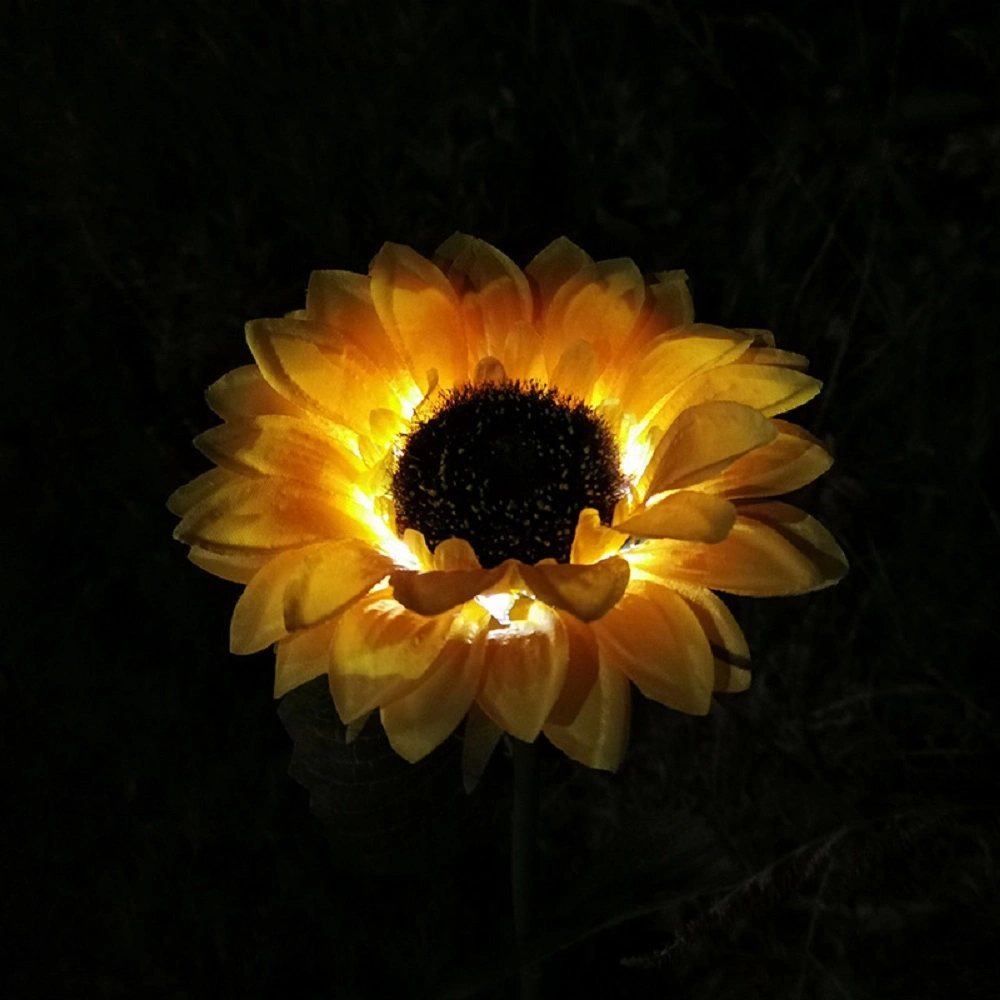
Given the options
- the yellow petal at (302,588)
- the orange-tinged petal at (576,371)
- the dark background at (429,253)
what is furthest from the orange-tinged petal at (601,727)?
the dark background at (429,253)

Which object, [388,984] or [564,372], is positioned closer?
[564,372]

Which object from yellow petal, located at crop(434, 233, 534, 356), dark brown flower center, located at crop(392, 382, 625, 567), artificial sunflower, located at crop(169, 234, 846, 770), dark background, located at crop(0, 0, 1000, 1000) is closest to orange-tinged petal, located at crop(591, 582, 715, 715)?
artificial sunflower, located at crop(169, 234, 846, 770)

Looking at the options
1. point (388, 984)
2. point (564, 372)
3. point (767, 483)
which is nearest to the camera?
point (767, 483)

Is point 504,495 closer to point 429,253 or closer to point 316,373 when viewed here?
point 316,373

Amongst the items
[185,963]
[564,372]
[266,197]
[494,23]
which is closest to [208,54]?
[266,197]

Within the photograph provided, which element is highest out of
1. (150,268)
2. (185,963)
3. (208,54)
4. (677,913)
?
(208,54)

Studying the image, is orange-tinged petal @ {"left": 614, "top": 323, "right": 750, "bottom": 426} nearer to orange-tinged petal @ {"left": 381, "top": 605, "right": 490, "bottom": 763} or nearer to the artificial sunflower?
the artificial sunflower

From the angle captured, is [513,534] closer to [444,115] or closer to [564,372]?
[564,372]
